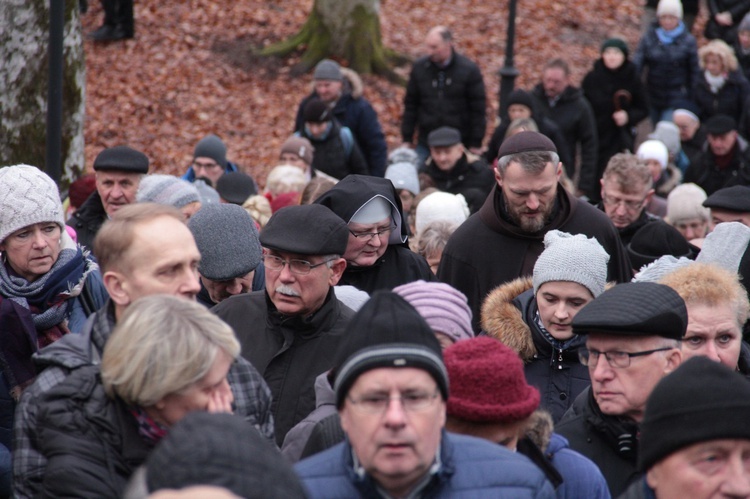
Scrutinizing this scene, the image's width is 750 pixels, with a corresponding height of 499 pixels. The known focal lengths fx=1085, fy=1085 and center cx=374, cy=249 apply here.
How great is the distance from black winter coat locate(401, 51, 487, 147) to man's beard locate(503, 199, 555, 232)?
6.71m

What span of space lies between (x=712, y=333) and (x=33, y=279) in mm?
3241

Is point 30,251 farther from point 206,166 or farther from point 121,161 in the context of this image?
point 206,166

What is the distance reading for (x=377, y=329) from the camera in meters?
3.40

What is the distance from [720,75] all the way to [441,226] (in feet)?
25.7

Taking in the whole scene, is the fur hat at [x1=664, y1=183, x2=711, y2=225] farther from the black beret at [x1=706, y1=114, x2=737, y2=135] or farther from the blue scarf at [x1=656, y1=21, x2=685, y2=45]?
the blue scarf at [x1=656, y1=21, x2=685, y2=45]

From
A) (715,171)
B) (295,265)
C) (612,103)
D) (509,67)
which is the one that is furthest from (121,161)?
(612,103)

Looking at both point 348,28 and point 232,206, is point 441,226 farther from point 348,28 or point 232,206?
point 348,28

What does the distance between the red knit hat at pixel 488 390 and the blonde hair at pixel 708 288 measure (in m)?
1.36

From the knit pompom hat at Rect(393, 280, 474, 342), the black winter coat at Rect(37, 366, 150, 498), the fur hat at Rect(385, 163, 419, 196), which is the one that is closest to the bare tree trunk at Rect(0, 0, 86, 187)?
the fur hat at Rect(385, 163, 419, 196)

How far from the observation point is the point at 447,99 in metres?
13.3

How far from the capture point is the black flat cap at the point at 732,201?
752 centimetres

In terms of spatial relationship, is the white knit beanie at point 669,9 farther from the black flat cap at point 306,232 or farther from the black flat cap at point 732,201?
the black flat cap at point 306,232

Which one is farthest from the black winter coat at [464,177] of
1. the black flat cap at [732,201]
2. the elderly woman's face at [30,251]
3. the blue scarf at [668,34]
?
the elderly woman's face at [30,251]

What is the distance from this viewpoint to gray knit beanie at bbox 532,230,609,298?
17.0ft
